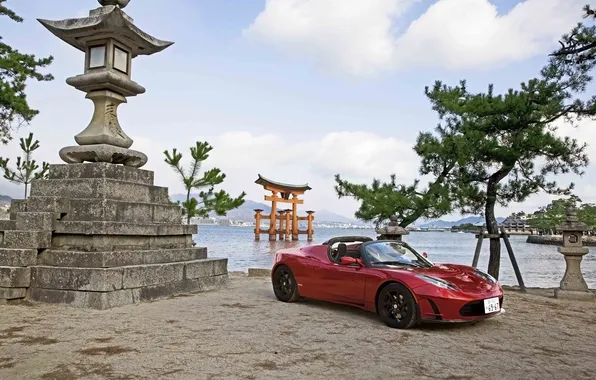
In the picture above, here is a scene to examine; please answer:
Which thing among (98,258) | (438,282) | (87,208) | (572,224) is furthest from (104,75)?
(572,224)

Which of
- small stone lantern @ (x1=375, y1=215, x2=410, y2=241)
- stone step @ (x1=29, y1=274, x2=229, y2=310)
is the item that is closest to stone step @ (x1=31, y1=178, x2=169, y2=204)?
stone step @ (x1=29, y1=274, x2=229, y2=310)

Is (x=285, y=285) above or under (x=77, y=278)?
under

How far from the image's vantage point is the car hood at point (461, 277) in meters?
5.44

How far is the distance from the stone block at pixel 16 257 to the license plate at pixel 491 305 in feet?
20.8

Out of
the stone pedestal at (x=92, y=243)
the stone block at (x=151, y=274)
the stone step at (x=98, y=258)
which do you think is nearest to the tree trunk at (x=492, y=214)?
the stone pedestal at (x=92, y=243)

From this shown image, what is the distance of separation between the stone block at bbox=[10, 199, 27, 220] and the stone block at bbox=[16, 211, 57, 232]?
1.27ft

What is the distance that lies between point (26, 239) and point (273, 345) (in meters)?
4.50

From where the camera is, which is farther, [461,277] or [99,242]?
[99,242]

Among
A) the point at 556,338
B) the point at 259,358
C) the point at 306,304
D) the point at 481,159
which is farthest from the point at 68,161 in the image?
the point at 481,159

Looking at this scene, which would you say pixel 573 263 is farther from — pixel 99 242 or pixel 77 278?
pixel 77 278

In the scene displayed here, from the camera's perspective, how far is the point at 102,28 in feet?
24.3

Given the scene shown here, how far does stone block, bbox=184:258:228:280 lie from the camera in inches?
311

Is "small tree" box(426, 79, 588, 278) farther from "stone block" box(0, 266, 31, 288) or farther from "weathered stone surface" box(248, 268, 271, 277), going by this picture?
"stone block" box(0, 266, 31, 288)

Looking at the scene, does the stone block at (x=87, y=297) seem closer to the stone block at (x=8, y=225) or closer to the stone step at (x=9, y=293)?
the stone step at (x=9, y=293)
